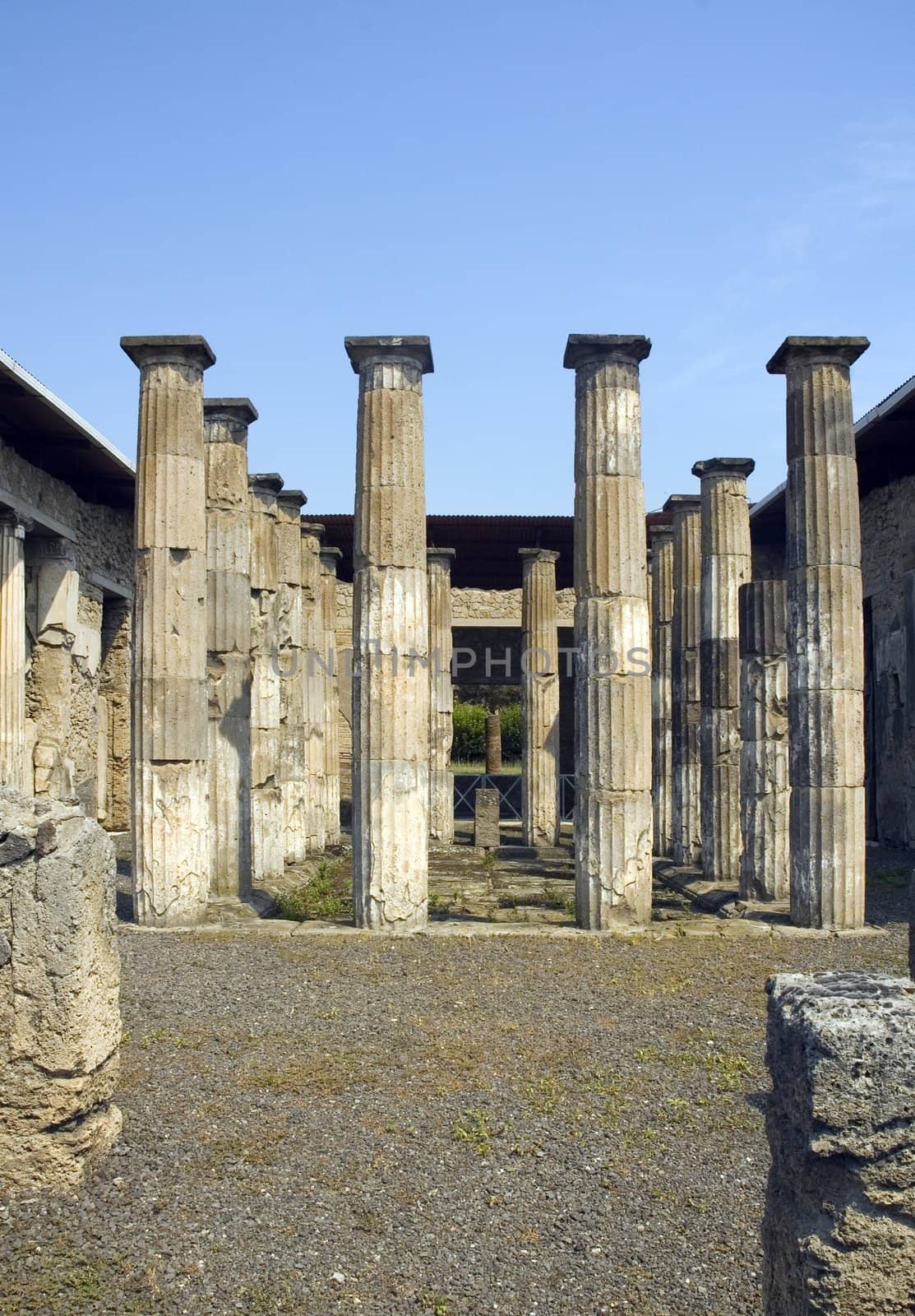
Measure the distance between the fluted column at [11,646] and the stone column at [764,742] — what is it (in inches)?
348

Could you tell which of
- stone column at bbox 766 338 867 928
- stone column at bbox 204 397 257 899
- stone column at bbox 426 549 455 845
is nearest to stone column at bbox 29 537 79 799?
stone column at bbox 204 397 257 899

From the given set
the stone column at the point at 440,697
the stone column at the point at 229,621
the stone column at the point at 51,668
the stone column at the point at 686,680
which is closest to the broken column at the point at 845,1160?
the stone column at the point at 229,621

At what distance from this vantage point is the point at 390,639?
10.9 m

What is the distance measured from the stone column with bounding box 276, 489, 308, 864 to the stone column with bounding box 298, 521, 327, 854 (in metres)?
1.20

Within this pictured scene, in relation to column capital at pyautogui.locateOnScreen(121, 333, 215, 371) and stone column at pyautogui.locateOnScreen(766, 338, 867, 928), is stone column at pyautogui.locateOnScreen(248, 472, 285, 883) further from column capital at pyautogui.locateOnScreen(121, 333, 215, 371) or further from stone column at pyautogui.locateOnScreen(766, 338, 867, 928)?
stone column at pyautogui.locateOnScreen(766, 338, 867, 928)

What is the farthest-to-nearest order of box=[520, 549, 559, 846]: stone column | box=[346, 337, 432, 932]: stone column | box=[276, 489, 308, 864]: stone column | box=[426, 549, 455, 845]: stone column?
box=[426, 549, 455, 845]: stone column, box=[520, 549, 559, 846]: stone column, box=[276, 489, 308, 864]: stone column, box=[346, 337, 432, 932]: stone column

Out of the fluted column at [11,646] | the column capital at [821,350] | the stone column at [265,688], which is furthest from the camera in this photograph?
the fluted column at [11,646]

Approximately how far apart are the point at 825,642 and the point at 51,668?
35.7 ft

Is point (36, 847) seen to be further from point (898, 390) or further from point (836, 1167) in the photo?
point (898, 390)

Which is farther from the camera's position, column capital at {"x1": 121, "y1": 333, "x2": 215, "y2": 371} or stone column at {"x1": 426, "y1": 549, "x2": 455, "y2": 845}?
stone column at {"x1": 426, "y1": 549, "x2": 455, "y2": 845}

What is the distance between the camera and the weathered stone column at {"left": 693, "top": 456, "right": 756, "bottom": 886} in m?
14.2

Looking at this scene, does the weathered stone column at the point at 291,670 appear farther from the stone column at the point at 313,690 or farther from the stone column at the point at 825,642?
the stone column at the point at 825,642

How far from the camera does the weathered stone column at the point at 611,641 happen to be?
1078cm

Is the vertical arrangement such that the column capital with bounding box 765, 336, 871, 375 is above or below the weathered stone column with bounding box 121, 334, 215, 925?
above
